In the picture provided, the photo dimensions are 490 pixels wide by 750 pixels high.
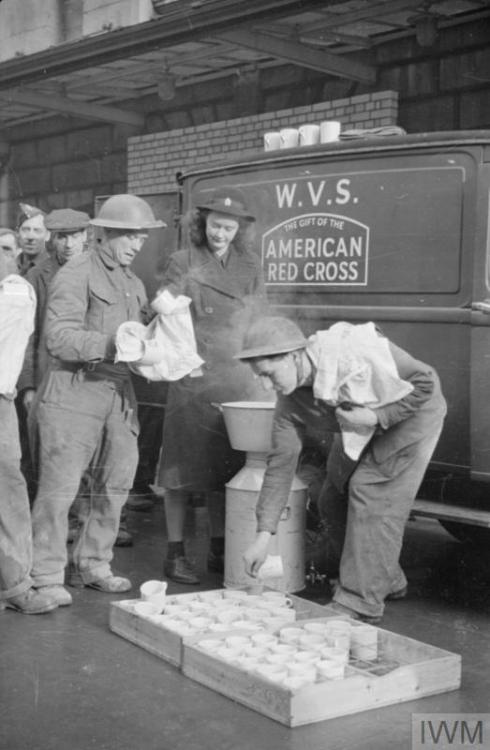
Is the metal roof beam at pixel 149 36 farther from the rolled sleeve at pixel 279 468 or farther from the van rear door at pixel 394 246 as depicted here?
the rolled sleeve at pixel 279 468

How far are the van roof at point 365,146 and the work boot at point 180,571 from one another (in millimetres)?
2324

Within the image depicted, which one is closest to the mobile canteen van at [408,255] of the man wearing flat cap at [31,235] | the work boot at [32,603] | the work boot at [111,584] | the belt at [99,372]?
the belt at [99,372]

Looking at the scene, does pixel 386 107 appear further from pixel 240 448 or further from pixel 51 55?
pixel 240 448

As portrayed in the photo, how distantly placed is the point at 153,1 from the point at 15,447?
390 cm

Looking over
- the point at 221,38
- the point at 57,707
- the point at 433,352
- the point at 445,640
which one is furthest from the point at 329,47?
the point at 57,707

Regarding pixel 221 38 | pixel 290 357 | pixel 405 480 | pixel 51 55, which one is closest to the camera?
pixel 290 357

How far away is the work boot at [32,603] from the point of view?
4879 millimetres

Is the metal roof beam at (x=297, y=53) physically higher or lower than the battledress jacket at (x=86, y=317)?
higher

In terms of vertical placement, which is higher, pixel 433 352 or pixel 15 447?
pixel 433 352

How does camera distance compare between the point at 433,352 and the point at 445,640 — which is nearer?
the point at 445,640

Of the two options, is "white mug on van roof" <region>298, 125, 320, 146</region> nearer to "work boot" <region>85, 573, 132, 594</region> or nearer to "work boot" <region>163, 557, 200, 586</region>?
"work boot" <region>163, 557, 200, 586</region>

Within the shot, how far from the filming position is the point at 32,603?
4883 mm

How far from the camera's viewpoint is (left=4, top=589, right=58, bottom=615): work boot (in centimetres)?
488

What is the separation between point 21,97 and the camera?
28.5 feet
